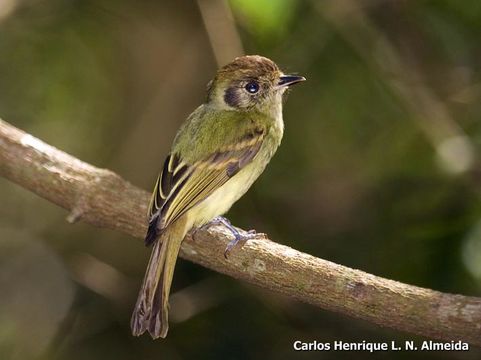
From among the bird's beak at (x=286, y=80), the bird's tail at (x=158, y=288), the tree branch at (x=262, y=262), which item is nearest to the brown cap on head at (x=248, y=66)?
the bird's beak at (x=286, y=80)

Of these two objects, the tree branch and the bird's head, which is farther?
the bird's head

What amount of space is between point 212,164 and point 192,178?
15 centimetres

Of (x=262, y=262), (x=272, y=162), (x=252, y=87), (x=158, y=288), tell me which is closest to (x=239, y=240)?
(x=262, y=262)

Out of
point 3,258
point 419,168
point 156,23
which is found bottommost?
point 3,258

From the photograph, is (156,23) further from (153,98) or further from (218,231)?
(218,231)

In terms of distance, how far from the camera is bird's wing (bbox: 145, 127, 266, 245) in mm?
3709

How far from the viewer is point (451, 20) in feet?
18.2

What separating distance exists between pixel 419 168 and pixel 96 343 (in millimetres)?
2286

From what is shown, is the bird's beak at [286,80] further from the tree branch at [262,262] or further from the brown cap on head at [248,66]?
the tree branch at [262,262]

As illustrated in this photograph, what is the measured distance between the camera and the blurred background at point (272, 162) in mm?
4906

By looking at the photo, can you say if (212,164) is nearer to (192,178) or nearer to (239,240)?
(192,178)

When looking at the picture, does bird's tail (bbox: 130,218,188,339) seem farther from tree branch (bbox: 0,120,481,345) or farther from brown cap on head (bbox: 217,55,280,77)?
brown cap on head (bbox: 217,55,280,77)

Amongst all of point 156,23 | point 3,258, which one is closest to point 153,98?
point 156,23

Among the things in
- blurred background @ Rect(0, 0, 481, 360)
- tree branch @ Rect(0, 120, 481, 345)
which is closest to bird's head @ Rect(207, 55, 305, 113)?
blurred background @ Rect(0, 0, 481, 360)
